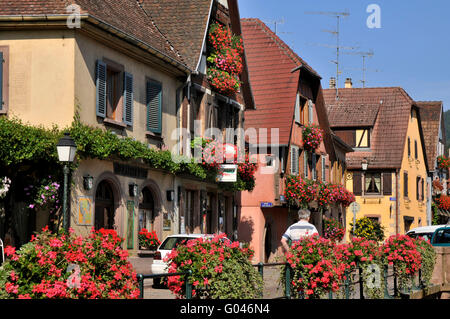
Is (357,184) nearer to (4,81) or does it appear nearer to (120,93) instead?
(120,93)

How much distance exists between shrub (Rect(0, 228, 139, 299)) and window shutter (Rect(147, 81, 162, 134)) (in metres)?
15.2

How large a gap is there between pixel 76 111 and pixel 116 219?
3.62m

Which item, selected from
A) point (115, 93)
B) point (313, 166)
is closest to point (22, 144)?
point (115, 93)

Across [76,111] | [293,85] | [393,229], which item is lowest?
[393,229]

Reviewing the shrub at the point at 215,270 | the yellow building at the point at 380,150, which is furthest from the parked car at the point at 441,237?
the yellow building at the point at 380,150

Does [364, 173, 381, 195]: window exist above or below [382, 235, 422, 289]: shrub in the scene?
above

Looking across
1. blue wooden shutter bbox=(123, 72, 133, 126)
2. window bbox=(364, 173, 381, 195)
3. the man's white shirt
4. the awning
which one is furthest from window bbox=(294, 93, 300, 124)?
the awning

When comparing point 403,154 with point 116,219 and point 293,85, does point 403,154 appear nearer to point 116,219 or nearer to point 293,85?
point 293,85

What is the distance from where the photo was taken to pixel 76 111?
779 inches

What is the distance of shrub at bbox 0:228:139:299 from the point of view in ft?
28.1

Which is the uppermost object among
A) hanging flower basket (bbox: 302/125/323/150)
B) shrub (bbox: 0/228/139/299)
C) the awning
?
hanging flower basket (bbox: 302/125/323/150)

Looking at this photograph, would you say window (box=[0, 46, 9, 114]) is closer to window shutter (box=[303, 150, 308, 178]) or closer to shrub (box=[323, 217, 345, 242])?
window shutter (box=[303, 150, 308, 178])
